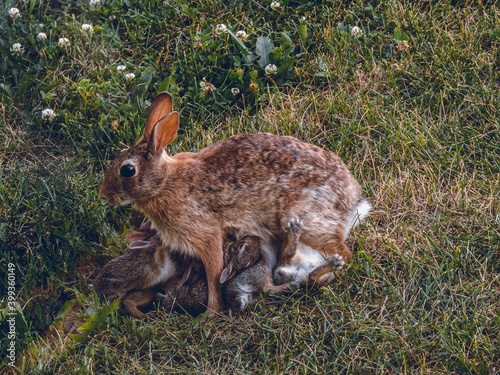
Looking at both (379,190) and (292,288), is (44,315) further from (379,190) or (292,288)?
(379,190)

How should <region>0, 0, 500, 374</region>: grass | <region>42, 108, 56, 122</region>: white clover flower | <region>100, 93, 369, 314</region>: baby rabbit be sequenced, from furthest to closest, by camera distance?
1. <region>42, 108, 56, 122</region>: white clover flower
2. <region>100, 93, 369, 314</region>: baby rabbit
3. <region>0, 0, 500, 374</region>: grass

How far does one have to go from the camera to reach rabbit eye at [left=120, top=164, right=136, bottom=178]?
14.4ft

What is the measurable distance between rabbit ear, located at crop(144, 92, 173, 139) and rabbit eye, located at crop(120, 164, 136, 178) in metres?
0.28

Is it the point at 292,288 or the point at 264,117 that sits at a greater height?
the point at 264,117

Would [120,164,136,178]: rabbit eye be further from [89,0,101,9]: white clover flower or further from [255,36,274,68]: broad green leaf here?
[89,0,101,9]: white clover flower

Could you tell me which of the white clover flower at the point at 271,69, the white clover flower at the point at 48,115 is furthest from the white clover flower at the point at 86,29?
the white clover flower at the point at 271,69

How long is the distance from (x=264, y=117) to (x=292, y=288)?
183 centimetres

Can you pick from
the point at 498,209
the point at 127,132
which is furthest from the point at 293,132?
the point at 498,209

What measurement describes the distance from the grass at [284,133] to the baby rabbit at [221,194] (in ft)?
1.20

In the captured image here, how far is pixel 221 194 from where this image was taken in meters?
→ 4.49

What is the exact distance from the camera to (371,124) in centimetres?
537

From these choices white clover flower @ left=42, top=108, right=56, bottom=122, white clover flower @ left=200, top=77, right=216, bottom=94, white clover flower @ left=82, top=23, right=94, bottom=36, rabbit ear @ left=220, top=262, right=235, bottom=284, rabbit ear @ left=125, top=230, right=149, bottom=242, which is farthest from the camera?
white clover flower @ left=82, top=23, right=94, bottom=36

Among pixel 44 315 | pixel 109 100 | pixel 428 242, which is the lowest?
pixel 44 315

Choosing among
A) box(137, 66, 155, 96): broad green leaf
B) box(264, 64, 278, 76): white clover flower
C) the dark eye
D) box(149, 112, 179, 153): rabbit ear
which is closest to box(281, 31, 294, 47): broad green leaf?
box(264, 64, 278, 76): white clover flower
